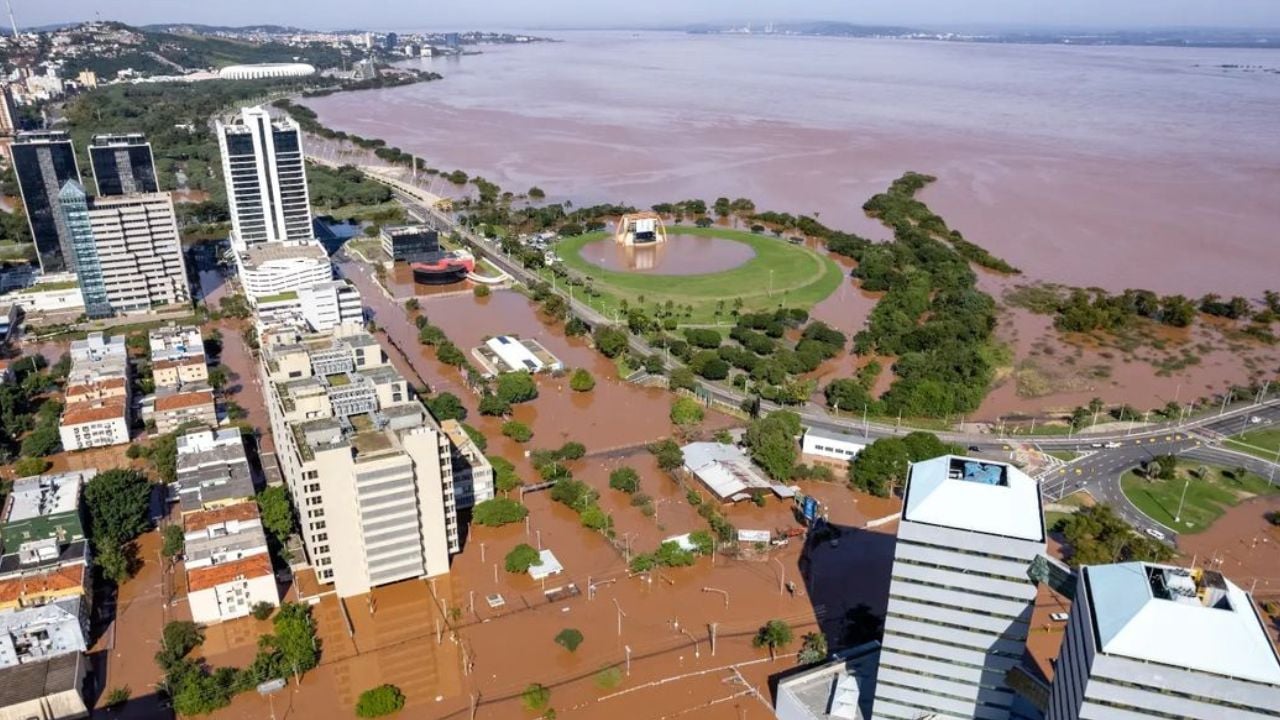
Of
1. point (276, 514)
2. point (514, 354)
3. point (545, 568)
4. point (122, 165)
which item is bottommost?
point (514, 354)

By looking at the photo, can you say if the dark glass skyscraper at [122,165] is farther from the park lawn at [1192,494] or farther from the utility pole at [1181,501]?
the utility pole at [1181,501]

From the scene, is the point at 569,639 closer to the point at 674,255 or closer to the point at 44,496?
the point at 44,496

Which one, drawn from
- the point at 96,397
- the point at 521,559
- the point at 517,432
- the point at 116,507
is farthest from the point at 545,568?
the point at 96,397

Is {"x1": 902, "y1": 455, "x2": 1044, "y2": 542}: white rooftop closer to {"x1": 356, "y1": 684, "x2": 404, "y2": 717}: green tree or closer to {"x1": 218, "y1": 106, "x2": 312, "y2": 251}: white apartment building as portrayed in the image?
{"x1": 356, "y1": 684, "x2": 404, "y2": 717}: green tree

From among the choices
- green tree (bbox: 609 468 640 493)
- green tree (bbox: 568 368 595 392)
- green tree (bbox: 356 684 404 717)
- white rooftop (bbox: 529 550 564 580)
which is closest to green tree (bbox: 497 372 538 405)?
green tree (bbox: 568 368 595 392)

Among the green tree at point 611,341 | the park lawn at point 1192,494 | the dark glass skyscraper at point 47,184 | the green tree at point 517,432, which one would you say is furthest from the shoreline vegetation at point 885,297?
the dark glass skyscraper at point 47,184

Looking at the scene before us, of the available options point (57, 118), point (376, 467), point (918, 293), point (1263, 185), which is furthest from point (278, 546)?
point (57, 118)
